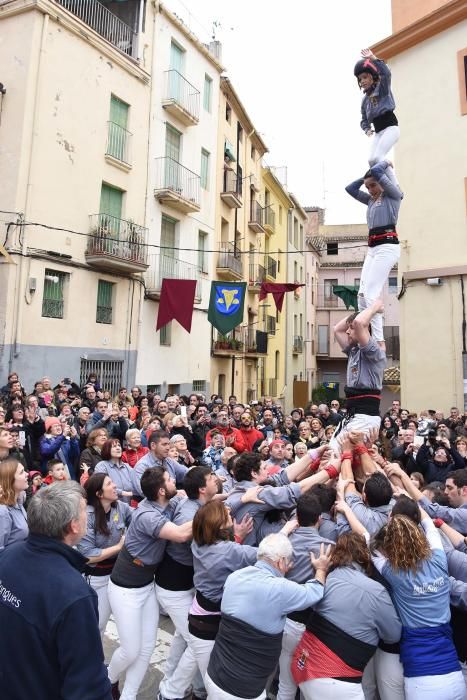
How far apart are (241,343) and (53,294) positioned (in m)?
10.9

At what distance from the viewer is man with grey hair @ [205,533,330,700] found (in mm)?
2990

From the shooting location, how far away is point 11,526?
394 cm

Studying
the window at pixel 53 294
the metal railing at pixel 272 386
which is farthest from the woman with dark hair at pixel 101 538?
the metal railing at pixel 272 386

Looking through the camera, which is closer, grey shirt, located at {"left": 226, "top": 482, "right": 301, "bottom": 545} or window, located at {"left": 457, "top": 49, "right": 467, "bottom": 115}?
grey shirt, located at {"left": 226, "top": 482, "right": 301, "bottom": 545}

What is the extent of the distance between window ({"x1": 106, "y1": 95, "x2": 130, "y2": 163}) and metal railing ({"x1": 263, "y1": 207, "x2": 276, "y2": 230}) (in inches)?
515

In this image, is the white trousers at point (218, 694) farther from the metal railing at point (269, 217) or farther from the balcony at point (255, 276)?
the metal railing at point (269, 217)

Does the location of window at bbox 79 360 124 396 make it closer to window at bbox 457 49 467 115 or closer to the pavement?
the pavement

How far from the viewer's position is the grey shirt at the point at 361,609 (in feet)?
10.1

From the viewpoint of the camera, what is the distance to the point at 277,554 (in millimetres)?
3146

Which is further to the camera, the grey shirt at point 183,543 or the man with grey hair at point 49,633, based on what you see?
the grey shirt at point 183,543

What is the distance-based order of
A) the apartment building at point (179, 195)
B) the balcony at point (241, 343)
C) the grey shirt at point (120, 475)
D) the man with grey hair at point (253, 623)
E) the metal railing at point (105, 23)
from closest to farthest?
1. the man with grey hair at point (253, 623)
2. the grey shirt at point (120, 475)
3. the metal railing at point (105, 23)
4. the apartment building at point (179, 195)
5. the balcony at point (241, 343)

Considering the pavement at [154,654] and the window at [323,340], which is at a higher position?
the window at [323,340]

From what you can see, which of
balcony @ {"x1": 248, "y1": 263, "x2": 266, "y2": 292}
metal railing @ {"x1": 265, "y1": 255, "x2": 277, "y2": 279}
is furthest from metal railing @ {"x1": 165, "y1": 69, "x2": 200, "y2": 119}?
metal railing @ {"x1": 265, "y1": 255, "x2": 277, "y2": 279}

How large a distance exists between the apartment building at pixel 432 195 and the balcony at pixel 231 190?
9183mm
